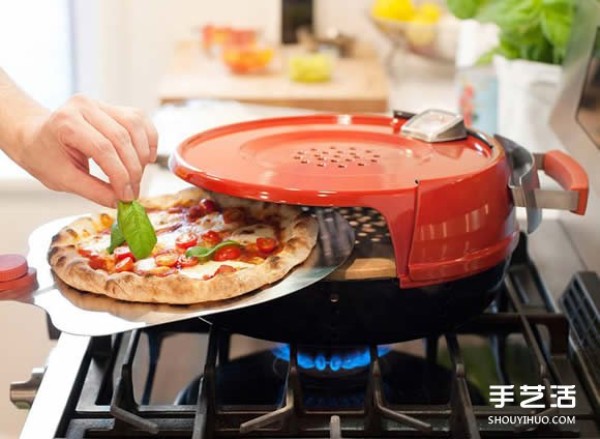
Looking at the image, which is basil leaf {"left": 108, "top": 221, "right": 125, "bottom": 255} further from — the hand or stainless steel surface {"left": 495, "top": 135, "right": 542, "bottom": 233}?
stainless steel surface {"left": 495, "top": 135, "right": 542, "bottom": 233}

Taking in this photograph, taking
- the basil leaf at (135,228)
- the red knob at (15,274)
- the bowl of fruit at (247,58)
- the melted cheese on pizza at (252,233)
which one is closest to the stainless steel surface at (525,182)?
the melted cheese on pizza at (252,233)

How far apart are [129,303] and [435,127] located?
38 cm

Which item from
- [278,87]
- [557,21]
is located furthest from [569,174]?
[278,87]

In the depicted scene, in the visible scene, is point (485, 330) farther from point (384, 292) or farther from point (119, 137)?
point (119, 137)

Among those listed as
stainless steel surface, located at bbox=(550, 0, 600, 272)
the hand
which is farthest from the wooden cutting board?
the hand

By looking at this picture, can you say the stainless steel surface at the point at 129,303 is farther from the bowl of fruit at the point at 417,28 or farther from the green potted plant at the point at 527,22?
the bowl of fruit at the point at 417,28

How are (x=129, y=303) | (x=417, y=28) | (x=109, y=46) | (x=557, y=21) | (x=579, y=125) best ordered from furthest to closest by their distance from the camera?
1. (x=109, y=46)
2. (x=417, y=28)
3. (x=557, y=21)
4. (x=579, y=125)
5. (x=129, y=303)

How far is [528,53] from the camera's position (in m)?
1.33

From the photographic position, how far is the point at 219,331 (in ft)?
2.75

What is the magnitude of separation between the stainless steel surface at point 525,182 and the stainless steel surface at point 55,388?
1.39 feet

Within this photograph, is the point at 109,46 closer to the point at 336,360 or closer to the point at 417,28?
the point at 417,28

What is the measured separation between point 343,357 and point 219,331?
0.12 meters

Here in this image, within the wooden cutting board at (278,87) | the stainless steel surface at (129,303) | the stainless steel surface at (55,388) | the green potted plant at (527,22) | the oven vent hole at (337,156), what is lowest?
the stainless steel surface at (55,388)

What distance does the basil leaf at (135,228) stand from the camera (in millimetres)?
794
